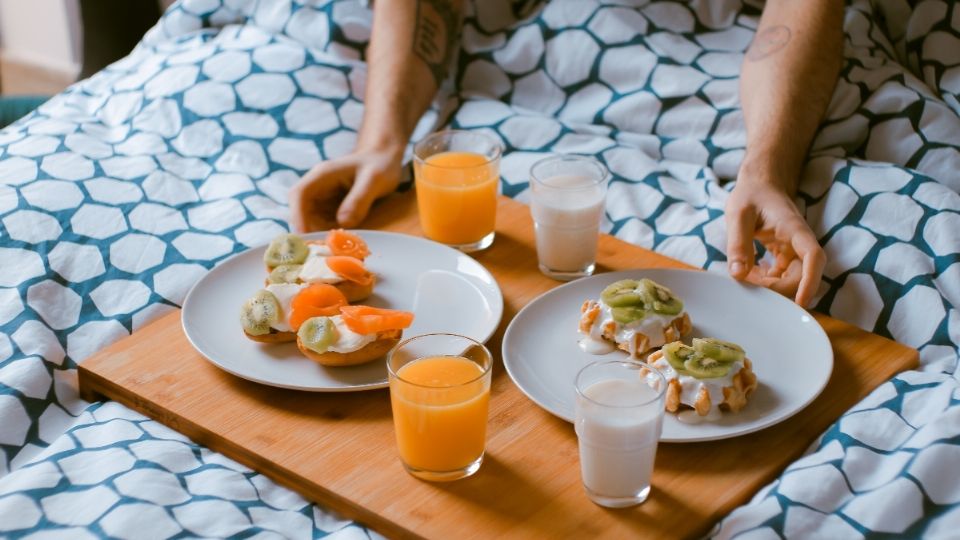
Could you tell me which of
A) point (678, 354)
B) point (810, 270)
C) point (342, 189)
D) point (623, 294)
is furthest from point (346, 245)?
point (810, 270)

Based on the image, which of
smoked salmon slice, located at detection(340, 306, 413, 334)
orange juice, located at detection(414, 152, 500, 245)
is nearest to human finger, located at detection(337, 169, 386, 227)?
orange juice, located at detection(414, 152, 500, 245)

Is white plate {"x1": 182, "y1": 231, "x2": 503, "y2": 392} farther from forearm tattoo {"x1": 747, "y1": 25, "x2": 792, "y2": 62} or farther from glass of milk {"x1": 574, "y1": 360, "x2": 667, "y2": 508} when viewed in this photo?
forearm tattoo {"x1": 747, "y1": 25, "x2": 792, "y2": 62}

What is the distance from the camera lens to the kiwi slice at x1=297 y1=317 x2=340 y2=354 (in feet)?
4.45

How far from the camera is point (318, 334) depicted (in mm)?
1365

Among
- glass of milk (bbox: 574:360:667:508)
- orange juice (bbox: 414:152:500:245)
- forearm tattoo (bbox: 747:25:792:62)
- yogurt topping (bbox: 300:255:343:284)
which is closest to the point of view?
glass of milk (bbox: 574:360:667:508)

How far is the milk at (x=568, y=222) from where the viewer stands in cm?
158

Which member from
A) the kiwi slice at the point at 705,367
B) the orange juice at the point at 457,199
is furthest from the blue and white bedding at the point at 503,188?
the orange juice at the point at 457,199

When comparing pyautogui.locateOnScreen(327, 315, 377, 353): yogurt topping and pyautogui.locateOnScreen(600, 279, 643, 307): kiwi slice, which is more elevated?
pyautogui.locateOnScreen(600, 279, 643, 307): kiwi slice

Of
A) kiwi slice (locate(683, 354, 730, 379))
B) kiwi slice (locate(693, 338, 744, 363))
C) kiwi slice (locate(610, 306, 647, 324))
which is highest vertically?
kiwi slice (locate(693, 338, 744, 363))

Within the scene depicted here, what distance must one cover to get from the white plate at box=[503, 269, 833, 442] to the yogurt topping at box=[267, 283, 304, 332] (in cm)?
28

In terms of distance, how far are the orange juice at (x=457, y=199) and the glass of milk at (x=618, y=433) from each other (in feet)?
1.79

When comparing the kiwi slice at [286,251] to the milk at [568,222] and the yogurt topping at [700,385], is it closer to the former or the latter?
the milk at [568,222]

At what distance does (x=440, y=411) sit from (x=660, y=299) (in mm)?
383

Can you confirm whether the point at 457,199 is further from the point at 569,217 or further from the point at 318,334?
the point at 318,334
